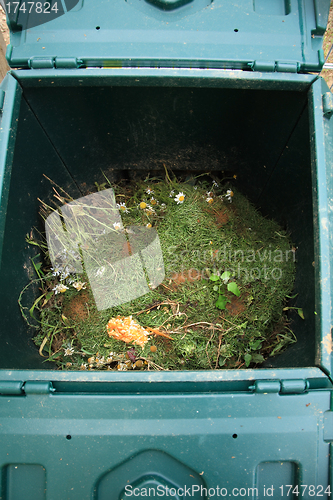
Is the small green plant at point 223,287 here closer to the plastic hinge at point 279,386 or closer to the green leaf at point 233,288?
the green leaf at point 233,288

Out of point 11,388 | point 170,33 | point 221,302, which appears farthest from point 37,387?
point 170,33

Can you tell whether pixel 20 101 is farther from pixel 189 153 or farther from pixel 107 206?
pixel 189 153

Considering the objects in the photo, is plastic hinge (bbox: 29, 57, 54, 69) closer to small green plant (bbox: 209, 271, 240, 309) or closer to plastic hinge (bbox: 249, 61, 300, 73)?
plastic hinge (bbox: 249, 61, 300, 73)

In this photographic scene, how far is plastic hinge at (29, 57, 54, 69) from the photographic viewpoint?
1.36m

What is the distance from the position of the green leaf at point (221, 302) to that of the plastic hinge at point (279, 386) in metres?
0.69

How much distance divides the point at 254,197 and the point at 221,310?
755 mm

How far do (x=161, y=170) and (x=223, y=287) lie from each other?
34.0 inches

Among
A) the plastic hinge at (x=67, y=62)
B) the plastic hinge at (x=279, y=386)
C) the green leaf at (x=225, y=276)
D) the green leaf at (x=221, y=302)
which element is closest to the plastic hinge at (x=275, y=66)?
the plastic hinge at (x=67, y=62)

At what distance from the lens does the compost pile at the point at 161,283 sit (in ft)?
5.58

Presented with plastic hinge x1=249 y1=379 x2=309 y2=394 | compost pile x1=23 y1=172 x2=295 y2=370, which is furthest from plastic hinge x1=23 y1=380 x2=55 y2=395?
plastic hinge x1=249 y1=379 x2=309 y2=394

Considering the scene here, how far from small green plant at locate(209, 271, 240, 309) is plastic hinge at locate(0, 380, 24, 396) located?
1059 millimetres

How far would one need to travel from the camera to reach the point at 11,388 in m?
1.09

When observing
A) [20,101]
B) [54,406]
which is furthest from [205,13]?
[54,406]

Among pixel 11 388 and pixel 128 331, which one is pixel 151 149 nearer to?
pixel 128 331
